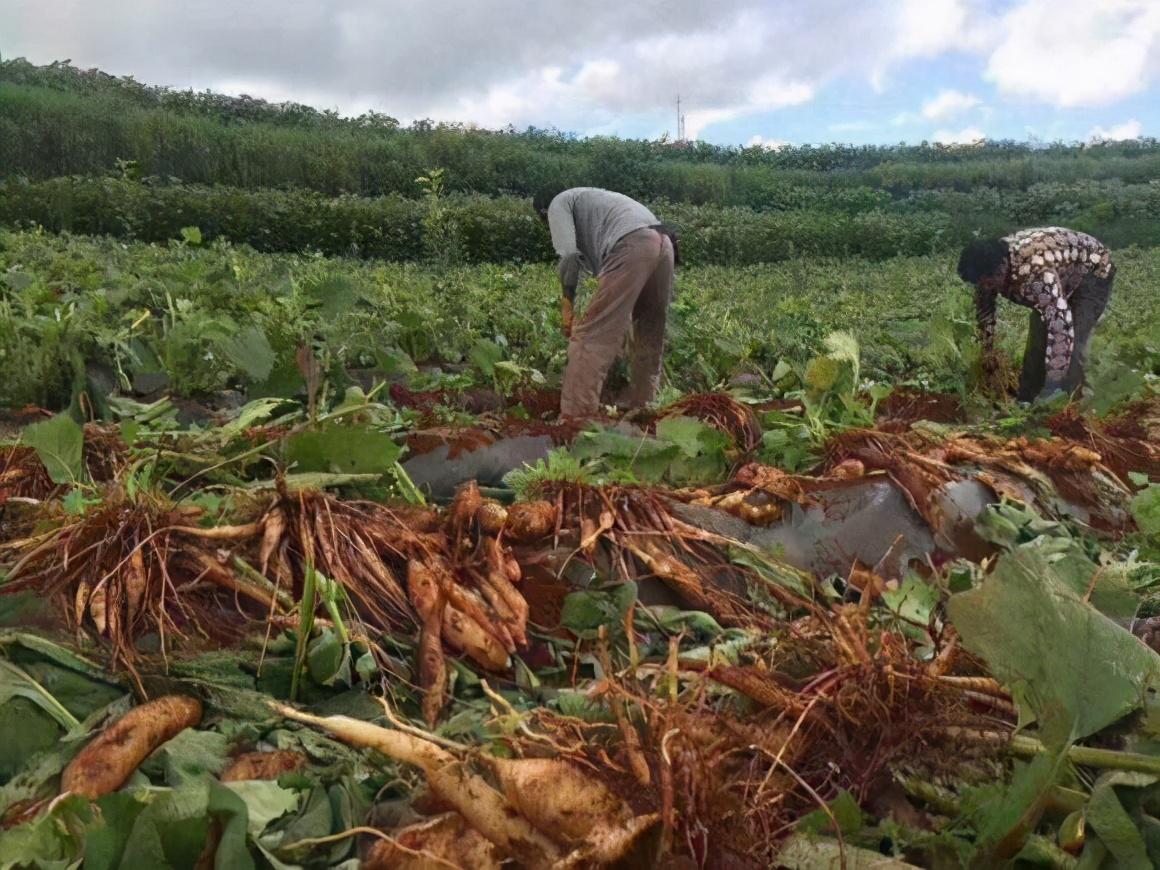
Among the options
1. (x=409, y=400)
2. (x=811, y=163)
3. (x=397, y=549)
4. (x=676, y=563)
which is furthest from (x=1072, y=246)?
(x=811, y=163)

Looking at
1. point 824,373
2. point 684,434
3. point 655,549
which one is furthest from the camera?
point 824,373

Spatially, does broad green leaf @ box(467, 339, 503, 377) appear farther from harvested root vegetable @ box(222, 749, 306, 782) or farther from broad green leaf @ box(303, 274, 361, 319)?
harvested root vegetable @ box(222, 749, 306, 782)

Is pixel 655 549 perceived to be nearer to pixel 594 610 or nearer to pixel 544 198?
pixel 594 610

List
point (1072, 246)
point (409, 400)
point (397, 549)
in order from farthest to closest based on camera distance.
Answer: point (1072, 246)
point (409, 400)
point (397, 549)

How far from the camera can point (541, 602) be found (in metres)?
2.49

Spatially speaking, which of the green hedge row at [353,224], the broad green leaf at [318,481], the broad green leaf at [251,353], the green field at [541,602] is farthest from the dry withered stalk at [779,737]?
the green hedge row at [353,224]

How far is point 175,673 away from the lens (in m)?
2.01

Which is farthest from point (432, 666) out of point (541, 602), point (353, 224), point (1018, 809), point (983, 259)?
point (353, 224)

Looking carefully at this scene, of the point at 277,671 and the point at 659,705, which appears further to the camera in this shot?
the point at 277,671

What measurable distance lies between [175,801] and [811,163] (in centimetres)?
3700

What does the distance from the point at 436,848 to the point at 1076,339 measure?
5.82 meters

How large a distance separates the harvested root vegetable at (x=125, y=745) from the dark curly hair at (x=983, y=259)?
488 cm

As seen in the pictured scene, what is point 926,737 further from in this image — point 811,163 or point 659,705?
point 811,163

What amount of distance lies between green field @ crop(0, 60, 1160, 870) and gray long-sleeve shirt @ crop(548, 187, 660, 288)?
743mm
